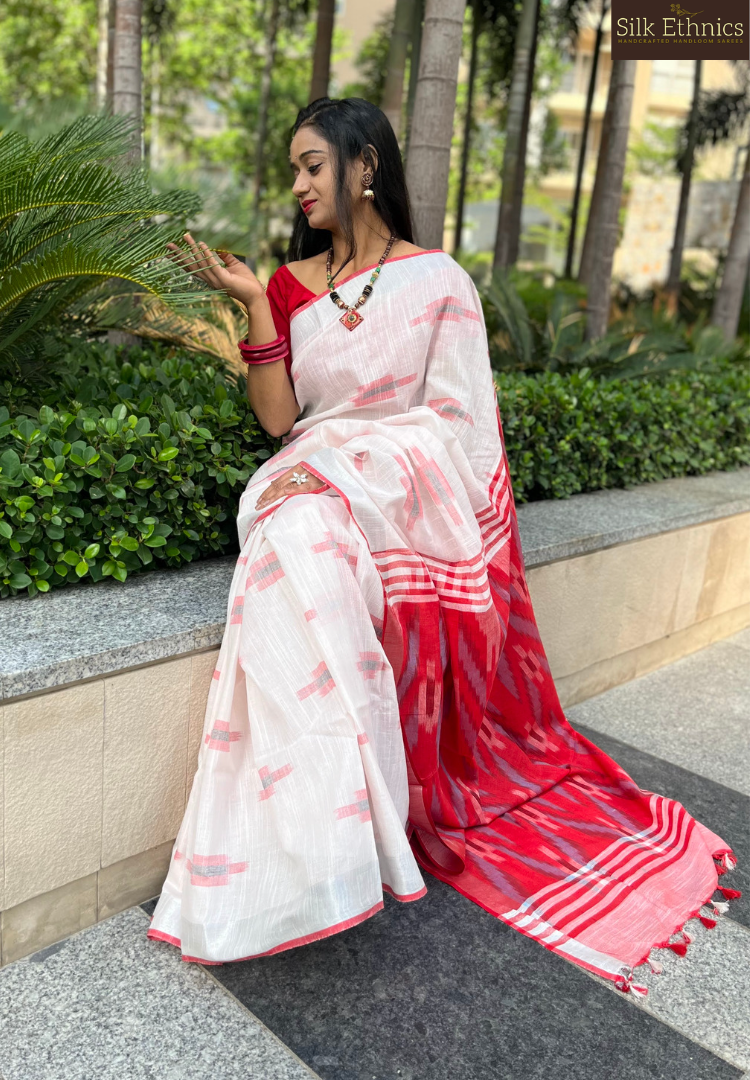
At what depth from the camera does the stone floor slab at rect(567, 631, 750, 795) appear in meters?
3.17

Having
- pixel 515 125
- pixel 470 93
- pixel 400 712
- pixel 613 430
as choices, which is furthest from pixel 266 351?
pixel 470 93

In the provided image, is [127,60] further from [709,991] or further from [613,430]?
[709,991]

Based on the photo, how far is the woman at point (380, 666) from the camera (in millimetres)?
1911

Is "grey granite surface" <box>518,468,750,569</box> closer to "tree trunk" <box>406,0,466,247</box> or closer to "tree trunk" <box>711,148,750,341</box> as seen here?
"tree trunk" <box>406,0,466,247</box>

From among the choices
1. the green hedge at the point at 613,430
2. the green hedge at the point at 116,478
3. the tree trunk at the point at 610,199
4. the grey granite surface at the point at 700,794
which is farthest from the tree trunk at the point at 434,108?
the tree trunk at the point at 610,199

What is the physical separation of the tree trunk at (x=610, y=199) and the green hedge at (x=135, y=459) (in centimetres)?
243

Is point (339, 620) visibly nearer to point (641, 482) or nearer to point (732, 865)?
point (732, 865)

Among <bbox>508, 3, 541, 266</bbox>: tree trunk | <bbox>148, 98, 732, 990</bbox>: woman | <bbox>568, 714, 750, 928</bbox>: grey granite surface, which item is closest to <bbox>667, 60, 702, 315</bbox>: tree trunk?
<bbox>508, 3, 541, 266</bbox>: tree trunk

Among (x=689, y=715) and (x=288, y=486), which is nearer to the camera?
(x=288, y=486)

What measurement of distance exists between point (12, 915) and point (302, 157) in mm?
1846

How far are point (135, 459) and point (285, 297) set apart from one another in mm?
641

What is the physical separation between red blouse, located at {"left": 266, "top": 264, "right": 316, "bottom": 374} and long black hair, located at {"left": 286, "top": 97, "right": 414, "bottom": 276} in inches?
6.1

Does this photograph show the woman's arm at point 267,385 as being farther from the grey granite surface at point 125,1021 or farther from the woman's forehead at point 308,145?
the grey granite surface at point 125,1021

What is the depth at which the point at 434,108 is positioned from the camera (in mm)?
3703
